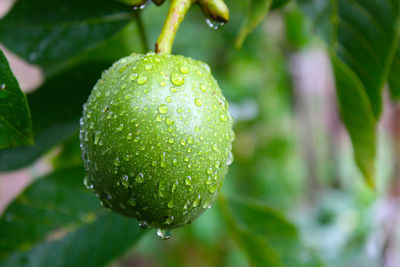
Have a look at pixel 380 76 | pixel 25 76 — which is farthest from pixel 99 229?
pixel 25 76

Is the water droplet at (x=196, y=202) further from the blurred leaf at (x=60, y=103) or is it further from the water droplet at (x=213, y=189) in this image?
the blurred leaf at (x=60, y=103)

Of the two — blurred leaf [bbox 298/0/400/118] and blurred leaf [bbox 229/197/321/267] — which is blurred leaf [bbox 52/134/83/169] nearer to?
blurred leaf [bbox 229/197/321/267]

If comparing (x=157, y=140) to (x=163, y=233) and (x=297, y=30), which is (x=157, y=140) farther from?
(x=297, y=30)

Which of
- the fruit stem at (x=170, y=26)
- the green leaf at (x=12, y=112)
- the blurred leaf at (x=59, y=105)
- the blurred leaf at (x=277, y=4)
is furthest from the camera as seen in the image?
the blurred leaf at (x=59, y=105)

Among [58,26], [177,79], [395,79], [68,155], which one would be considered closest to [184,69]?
[177,79]

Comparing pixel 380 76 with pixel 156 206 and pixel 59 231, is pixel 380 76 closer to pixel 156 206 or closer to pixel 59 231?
pixel 156 206

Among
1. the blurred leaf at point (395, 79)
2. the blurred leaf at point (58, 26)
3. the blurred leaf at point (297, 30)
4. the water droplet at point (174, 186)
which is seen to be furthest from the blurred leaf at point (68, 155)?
the blurred leaf at point (297, 30)

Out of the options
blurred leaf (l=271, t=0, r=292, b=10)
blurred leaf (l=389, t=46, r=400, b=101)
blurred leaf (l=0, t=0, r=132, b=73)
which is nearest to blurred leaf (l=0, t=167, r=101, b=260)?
blurred leaf (l=0, t=0, r=132, b=73)
